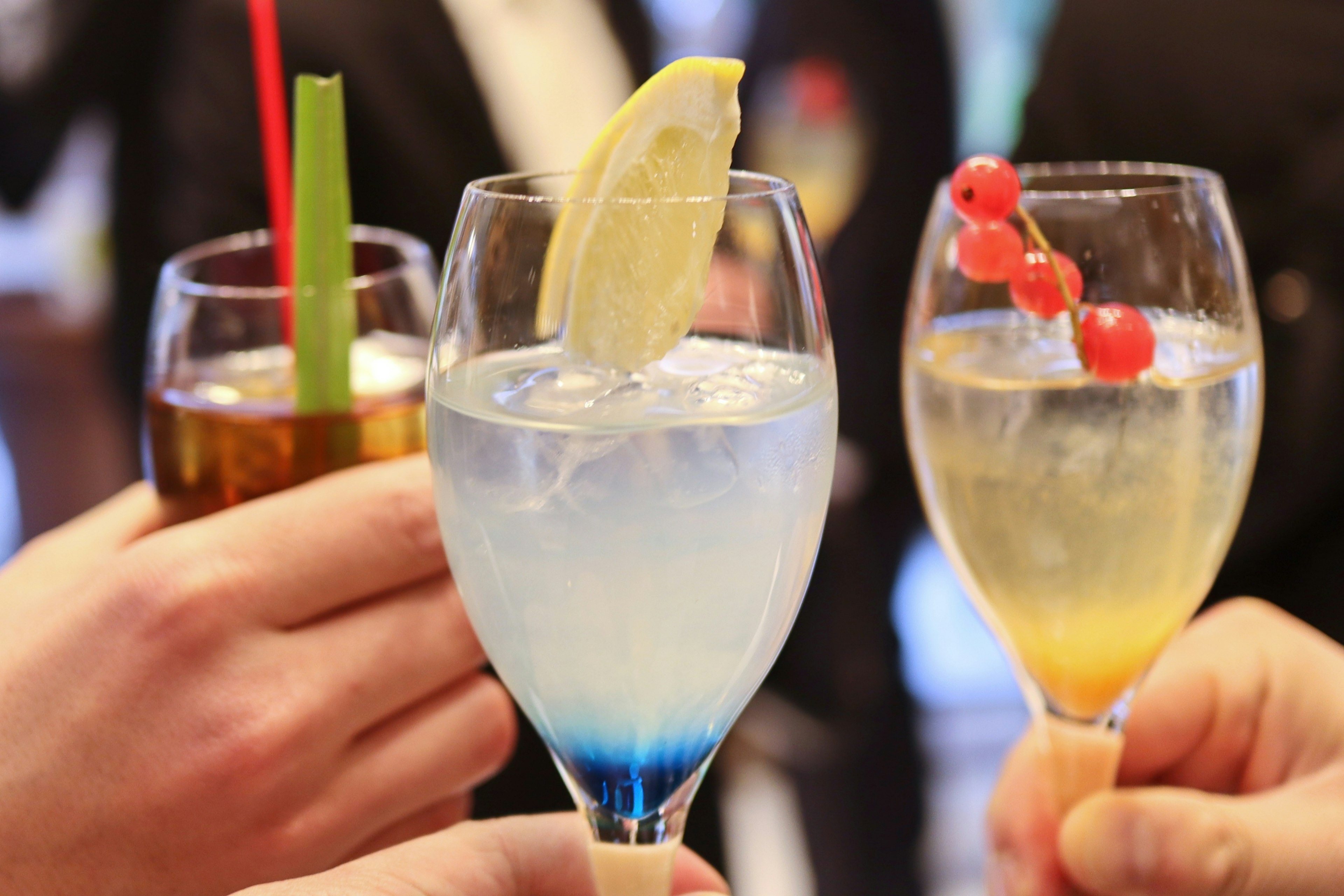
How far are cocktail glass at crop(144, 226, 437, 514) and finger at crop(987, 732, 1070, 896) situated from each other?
2.00 feet

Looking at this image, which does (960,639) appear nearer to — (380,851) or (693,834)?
(693,834)

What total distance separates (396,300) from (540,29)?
1244 mm

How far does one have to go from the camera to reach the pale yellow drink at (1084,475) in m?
0.82

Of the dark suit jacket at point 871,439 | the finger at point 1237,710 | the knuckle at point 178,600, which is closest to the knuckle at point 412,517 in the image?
the knuckle at point 178,600

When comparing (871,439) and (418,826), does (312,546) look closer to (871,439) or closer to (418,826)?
(418,826)

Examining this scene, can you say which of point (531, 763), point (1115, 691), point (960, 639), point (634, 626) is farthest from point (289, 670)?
point (960, 639)

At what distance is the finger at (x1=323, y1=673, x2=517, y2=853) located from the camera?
80 cm

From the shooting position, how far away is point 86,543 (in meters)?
0.98

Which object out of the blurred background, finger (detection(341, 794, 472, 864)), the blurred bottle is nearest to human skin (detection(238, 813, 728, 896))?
finger (detection(341, 794, 472, 864))

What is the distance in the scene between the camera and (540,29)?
197 centimetres

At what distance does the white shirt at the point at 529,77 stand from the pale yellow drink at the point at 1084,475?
1197mm

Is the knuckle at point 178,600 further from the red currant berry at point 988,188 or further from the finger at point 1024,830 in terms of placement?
the finger at point 1024,830

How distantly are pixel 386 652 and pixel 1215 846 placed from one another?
603 mm

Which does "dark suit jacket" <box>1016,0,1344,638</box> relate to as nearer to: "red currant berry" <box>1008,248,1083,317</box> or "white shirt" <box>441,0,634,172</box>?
"white shirt" <box>441,0,634,172</box>
